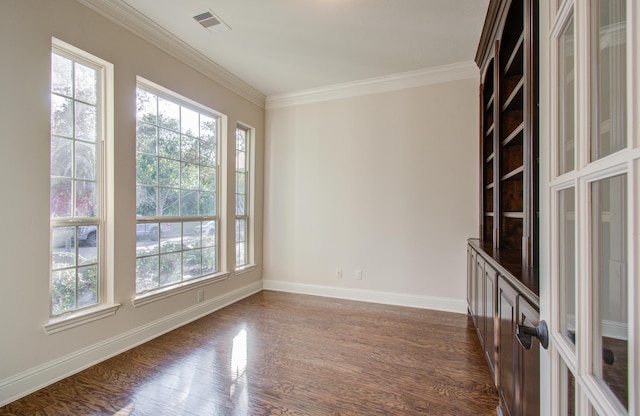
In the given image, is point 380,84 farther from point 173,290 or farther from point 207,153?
point 173,290

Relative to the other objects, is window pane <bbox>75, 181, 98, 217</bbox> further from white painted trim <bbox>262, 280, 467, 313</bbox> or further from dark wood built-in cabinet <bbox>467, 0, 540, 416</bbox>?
dark wood built-in cabinet <bbox>467, 0, 540, 416</bbox>

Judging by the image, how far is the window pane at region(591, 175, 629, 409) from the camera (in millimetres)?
476

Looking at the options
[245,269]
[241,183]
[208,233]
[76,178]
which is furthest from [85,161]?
[245,269]

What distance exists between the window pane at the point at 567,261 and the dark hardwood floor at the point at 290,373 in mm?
1454

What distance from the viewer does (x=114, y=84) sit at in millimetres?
2438

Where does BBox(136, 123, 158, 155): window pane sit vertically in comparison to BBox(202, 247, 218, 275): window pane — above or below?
above

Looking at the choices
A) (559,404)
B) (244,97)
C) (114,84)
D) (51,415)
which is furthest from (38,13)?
(559,404)

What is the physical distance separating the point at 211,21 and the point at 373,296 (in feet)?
11.9

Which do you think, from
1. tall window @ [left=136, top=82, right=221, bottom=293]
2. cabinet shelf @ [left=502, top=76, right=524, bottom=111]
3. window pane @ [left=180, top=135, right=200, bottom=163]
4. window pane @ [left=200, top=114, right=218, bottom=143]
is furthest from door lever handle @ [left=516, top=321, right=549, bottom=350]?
window pane @ [left=200, top=114, right=218, bottom=143]

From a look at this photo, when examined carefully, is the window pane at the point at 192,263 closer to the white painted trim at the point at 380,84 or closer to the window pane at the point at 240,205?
the window pane at the point at 240,205

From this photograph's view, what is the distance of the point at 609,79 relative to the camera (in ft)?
1.71

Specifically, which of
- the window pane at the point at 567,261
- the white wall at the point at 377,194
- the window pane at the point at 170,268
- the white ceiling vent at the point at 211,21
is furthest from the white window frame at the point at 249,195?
the window pane at the point at 567,261

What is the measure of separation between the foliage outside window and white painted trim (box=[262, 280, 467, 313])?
2425 millimetres

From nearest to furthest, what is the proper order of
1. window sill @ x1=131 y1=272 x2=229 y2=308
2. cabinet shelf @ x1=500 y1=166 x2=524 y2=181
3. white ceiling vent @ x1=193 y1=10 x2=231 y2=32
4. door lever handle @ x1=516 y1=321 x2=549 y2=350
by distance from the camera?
1. door lever handle @ x1=516 y1=321 x2=549 y2=350
2. cabinet shelf @ x1=500 y1=166 x2=524 y2=181
3. white ceiling vent @ x1=193 y1=10 x2=231 y2=32
4. window sill @ x1=131 y1=272 x2=229 y2=308
